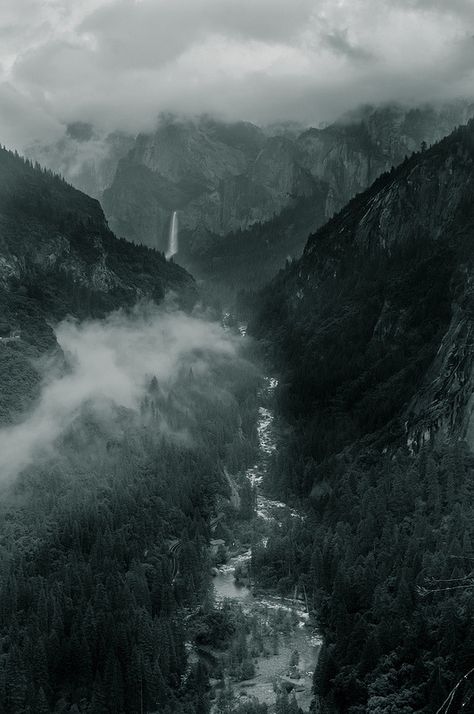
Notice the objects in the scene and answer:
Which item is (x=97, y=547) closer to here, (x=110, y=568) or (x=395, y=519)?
(x=110, y=568)

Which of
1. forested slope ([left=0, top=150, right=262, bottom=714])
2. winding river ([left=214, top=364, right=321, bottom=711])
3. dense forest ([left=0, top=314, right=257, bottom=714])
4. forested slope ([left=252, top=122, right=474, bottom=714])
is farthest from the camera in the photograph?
winding river ([left=214, top=364, right=321, bottom=711])

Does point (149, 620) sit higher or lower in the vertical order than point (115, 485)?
lower

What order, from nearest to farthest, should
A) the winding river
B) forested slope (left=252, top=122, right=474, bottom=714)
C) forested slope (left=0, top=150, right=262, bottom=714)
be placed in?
forested slope (left=252, top=122, right=474, bottom=714)
forested slope (left=0, top=150, right=262, bottom=714)
the winding river

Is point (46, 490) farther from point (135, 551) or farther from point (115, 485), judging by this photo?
point (135, 551)

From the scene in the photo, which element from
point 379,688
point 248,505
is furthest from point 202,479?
point 379,688

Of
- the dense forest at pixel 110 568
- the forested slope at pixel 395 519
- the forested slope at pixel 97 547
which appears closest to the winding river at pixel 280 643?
the forested slope at pixel 395 519

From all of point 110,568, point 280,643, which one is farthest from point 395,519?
point 110,568

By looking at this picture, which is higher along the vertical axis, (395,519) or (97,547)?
(97,547)

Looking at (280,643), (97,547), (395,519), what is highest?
(97,547)

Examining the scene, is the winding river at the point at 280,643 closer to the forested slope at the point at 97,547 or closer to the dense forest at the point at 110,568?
the dense forest at the point at 110,568

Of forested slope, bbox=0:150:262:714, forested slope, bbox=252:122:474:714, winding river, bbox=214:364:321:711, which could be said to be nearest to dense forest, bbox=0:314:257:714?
forested slope, bbox=0:150:262:714

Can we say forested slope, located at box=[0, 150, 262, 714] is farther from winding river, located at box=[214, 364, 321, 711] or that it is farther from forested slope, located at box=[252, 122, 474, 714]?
forested slope, located at box=[252, 122, 474, 714]
